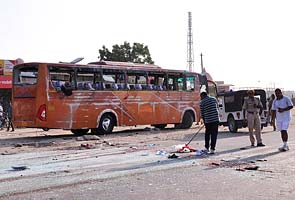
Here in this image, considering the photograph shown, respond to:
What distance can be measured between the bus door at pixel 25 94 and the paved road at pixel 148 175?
5.43 m

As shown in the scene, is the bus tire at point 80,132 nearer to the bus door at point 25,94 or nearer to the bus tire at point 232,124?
the bus door at point 25,94

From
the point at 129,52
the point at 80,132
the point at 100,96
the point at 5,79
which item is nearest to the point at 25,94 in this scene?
the point at 100,96

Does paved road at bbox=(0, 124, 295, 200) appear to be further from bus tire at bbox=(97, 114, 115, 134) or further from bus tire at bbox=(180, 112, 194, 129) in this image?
bus tire at bbox=(180, 112, 194, 129)

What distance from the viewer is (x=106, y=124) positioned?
2059 centimetres

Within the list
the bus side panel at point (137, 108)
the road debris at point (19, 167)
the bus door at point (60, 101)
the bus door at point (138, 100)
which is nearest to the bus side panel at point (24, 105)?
Answer: the bus door at point (60, 101)

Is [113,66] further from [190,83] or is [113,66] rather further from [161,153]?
[161,153]

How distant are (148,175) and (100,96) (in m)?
11.5

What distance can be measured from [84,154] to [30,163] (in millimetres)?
2162

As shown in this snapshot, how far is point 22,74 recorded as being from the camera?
752 inches

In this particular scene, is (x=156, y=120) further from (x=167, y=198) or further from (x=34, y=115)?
(x=167, y=198)

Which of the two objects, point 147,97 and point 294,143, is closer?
point 294,143

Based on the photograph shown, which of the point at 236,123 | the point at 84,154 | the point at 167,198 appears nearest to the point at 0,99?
the point at 236,123

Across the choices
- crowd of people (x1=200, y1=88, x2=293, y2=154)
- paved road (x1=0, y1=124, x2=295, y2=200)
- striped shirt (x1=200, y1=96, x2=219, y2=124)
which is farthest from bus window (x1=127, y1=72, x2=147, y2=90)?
striped shirt (x1=200, y1=96, x2=219, y2=124)

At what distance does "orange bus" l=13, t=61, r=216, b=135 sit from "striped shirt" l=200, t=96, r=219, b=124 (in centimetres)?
781
